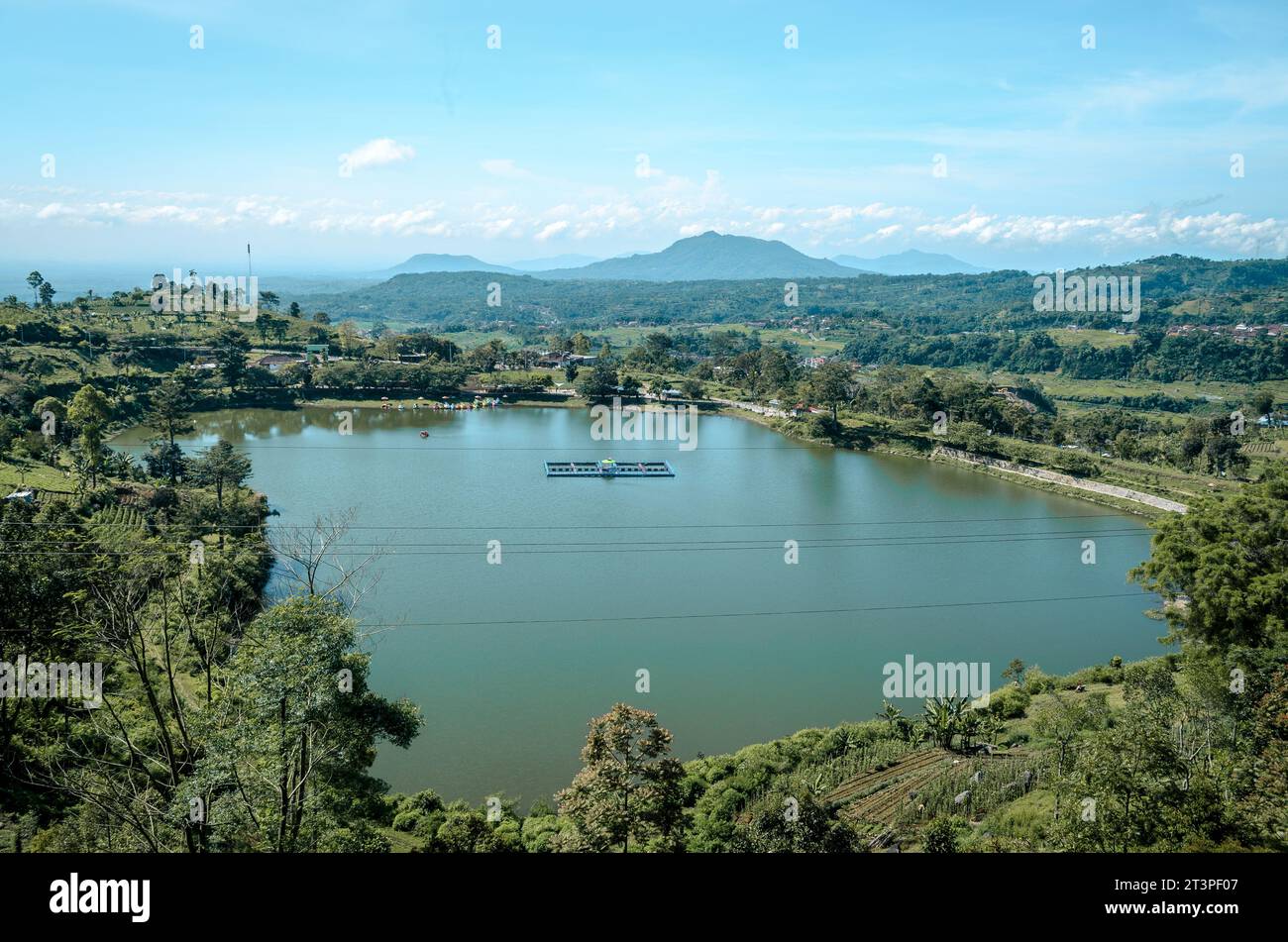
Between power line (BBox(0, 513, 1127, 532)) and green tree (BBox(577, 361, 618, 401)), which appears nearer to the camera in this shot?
power line (BBox(0, 513, 1127, 532))

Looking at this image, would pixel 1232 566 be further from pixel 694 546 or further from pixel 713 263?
pixel 713 263

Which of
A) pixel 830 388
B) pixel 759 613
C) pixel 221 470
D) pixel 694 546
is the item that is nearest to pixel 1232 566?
pixel 759 613

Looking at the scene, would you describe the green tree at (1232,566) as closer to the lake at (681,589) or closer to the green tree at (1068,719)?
the green tree at (1068,719)

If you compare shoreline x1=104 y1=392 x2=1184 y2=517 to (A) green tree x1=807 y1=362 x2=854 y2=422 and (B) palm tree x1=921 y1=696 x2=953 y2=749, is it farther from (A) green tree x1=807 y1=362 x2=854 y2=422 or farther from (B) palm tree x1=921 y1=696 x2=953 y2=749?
(B) palm tree x1=921 y1=696 x2=953 y2=749

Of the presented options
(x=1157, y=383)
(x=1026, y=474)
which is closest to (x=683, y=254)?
(x=1157, y=383)

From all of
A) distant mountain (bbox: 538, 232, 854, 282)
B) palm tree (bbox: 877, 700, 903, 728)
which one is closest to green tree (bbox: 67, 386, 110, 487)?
palm tree (bbox: 877, 700, 903, 728)
